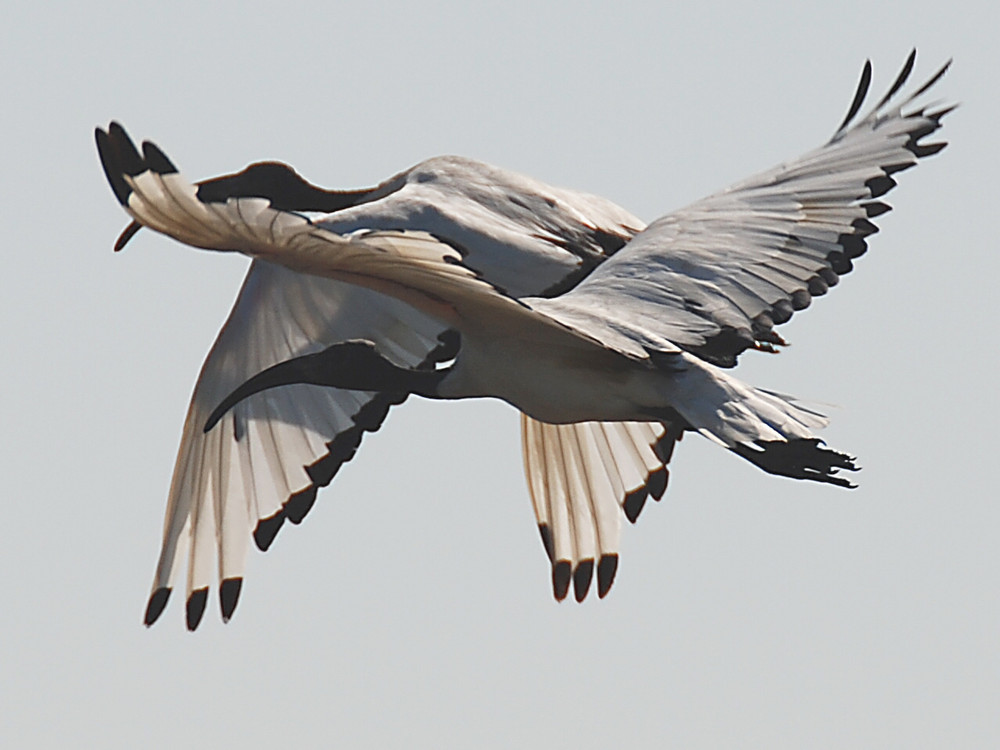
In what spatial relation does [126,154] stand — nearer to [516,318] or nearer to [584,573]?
[516,318]

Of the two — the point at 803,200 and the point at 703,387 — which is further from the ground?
the point at 803,200

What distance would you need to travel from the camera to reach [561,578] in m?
11.0

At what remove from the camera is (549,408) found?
8.98 m

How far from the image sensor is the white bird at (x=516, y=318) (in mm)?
8109

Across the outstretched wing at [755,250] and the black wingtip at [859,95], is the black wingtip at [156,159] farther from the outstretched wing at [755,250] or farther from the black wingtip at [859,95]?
the black wingtip at [859,95]

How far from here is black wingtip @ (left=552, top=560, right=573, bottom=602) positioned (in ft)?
36.0

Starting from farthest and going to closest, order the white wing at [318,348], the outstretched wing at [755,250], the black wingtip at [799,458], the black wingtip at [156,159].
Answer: the white wing at [318,348] < the outstretched wing at [755,250] < the black wingtip at [799,458] < the black wingtip at [156,159]

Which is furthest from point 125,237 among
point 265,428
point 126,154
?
point 126,154

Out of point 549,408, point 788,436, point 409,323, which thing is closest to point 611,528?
point 409,323

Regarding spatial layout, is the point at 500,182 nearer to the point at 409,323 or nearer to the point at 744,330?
the point at 409,323

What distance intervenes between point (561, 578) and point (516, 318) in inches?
106

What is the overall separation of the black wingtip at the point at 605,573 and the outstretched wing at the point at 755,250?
1721 mm

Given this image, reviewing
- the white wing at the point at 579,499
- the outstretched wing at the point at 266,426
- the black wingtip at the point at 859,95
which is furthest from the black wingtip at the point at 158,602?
the black wingtip at the point at 859,95

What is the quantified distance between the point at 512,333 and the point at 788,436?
1181 millimetres
